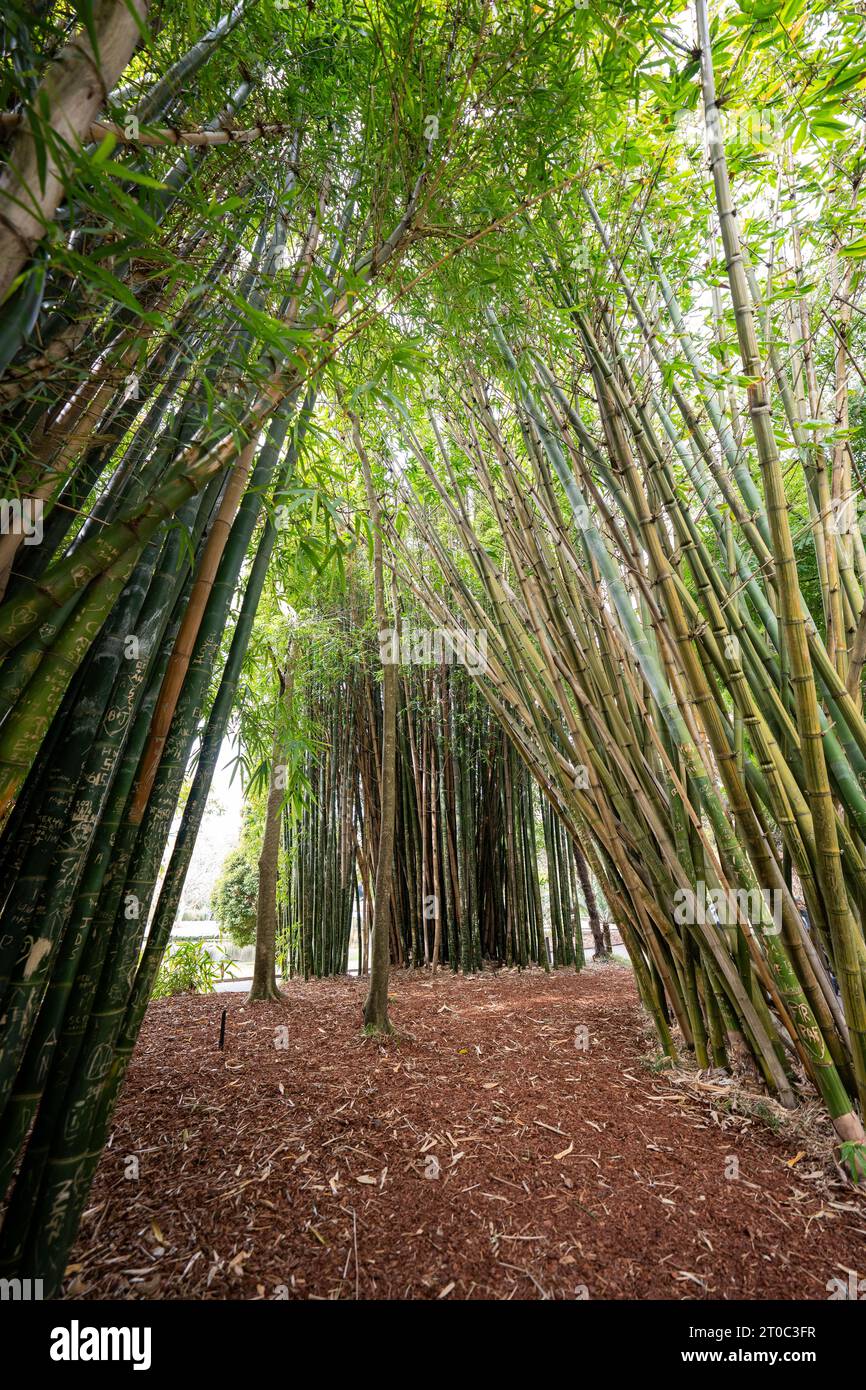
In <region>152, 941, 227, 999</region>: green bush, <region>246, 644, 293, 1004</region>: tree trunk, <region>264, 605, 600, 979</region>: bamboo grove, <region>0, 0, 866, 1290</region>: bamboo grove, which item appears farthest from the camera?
<region>264, 605, 600, 979</region>: bamboo grove

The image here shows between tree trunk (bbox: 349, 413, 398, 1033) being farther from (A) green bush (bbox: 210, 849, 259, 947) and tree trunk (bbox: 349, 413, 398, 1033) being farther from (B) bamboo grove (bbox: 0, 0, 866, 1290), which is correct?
(A) green bush (bbox: 210, 849, 259, 947)

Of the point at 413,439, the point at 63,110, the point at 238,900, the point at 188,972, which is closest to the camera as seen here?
the point at 63,110

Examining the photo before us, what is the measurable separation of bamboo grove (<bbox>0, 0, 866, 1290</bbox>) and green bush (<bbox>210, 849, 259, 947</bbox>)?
561 centimetres

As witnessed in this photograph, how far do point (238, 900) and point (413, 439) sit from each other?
6.77 m

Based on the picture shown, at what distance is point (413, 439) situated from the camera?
2391mm

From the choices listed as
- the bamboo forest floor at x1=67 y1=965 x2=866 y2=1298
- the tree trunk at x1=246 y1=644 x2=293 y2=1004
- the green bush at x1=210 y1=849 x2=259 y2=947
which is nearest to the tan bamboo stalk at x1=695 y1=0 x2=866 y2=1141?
the bamboo forest floor at x1=67 y1=965 x2=866 y2=1298

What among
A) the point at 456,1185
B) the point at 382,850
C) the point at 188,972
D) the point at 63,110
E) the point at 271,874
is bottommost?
the point at 188,972

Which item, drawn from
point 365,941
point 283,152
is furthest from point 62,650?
point 365,941

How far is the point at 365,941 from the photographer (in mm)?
4289

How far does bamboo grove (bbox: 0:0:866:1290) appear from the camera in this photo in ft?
2.88

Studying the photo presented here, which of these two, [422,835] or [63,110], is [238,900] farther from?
[63,110]

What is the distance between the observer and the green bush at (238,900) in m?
7.27

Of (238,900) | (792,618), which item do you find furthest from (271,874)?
(238,900)

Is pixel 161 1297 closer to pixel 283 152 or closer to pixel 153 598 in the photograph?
pixel 153 598
